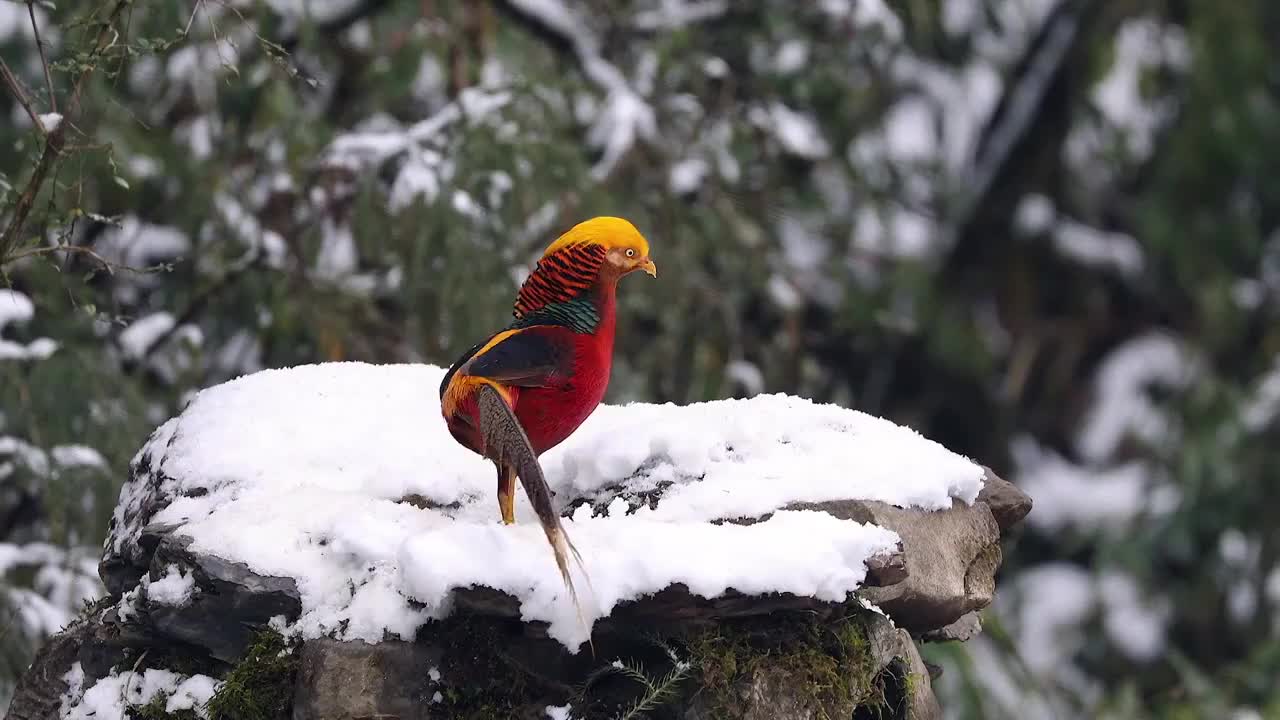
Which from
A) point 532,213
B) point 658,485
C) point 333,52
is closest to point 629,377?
point 532,213

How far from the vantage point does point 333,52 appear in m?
6.89

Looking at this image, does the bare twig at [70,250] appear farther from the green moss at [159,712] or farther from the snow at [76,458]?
the snow at [76,458]

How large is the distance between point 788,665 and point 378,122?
4.70 metres

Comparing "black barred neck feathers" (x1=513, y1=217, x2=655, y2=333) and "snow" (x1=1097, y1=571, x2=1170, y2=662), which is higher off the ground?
"black barred neck feathers" (x1=513, y1=217, x2=655, y2=333)

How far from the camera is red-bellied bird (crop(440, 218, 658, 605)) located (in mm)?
2748

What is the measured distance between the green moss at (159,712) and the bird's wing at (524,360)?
82cm

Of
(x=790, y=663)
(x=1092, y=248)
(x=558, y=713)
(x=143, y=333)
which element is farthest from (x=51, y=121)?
(x=1092, y=248)

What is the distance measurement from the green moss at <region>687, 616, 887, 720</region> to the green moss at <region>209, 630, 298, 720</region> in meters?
0.74

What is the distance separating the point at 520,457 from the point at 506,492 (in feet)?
0.60

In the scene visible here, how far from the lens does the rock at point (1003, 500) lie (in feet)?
10.3

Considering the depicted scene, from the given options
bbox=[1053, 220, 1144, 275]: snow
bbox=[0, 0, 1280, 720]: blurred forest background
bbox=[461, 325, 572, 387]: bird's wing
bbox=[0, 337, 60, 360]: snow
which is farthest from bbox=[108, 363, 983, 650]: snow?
bbox=[1053, 220, 1144, 275]: snow

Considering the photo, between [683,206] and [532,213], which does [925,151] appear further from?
[532,213]

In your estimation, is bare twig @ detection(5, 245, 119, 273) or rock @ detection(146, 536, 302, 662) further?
bare twig @ detection(5, 245, 119, 273)

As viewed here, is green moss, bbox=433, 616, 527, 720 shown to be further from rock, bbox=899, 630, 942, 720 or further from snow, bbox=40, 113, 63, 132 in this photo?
snow, bbox=40, 113, 63, 132
